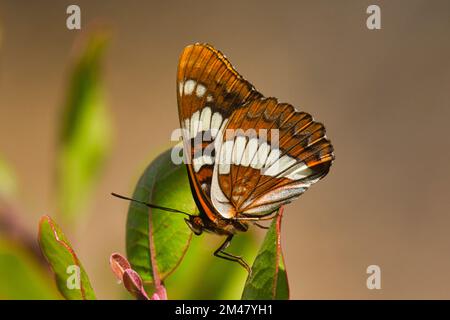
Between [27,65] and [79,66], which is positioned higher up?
[27,65]

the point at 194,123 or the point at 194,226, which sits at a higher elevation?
the point at 194,123

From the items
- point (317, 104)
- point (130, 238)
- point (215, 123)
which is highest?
point (317, 104)

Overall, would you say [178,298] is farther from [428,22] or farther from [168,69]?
[428,22]

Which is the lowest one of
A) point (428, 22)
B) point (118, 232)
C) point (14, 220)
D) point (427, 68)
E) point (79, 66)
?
point (118, 232)

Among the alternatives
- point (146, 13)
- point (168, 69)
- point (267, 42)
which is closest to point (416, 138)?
point (267, 42)

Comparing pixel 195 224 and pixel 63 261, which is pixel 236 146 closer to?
pixel 195 224

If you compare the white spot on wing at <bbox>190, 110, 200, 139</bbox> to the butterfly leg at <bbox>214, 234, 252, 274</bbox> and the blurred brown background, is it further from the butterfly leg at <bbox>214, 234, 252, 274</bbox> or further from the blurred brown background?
the blurred brown background

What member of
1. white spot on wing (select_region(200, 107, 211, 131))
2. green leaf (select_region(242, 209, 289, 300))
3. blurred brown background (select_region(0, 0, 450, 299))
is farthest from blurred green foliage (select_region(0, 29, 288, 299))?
blurred brown background (select_region(0, 0, 450, 299))

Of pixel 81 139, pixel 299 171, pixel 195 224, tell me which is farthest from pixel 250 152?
pixel 81 139
